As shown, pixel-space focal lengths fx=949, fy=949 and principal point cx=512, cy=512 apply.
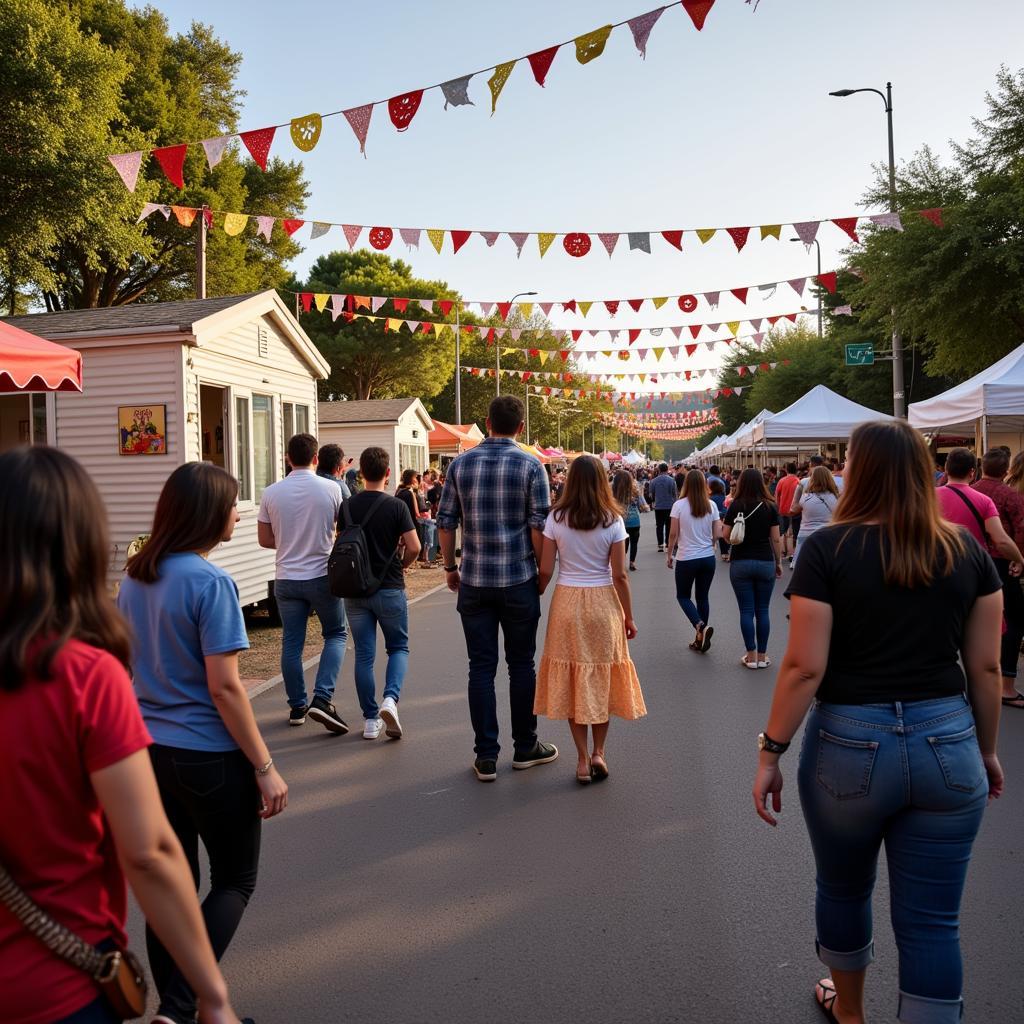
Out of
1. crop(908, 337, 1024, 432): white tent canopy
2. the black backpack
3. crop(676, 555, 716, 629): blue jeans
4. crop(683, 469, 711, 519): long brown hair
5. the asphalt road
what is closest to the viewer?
the asphalt road

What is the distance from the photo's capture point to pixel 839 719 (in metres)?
2.55

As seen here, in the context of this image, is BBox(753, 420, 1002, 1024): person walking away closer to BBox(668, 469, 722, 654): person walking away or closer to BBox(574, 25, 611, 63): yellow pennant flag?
BBox(668, 469, 722, 654): person walking away

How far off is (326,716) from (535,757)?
158 cm

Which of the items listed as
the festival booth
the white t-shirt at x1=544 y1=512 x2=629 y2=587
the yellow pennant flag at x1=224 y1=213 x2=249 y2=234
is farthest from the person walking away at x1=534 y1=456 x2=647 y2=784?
the yellow pennant flag at x1=224 y1=213 x2=249 y2=234

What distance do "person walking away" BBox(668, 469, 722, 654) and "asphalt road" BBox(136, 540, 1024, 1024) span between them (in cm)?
298

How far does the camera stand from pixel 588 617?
5465 mm

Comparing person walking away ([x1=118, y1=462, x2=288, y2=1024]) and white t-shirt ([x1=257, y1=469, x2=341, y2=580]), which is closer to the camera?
person walking away ([x1=118, y1=462, x2=288, y2=1024])

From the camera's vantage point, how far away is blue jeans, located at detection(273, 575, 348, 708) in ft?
21.6

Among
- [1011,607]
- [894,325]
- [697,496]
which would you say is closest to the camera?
[1011,607]

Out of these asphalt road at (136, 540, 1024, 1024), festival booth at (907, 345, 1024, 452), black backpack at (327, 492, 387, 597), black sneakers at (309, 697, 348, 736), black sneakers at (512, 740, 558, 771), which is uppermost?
festival booth at (907, 345, 1024, 452)

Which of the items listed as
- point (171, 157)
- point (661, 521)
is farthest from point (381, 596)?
point (661, 521)

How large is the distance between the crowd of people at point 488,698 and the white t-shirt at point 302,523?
1427 millimetres

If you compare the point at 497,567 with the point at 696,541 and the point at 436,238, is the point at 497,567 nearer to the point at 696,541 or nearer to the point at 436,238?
the point at 696,541

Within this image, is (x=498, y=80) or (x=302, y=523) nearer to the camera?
(x=302, y=523)
